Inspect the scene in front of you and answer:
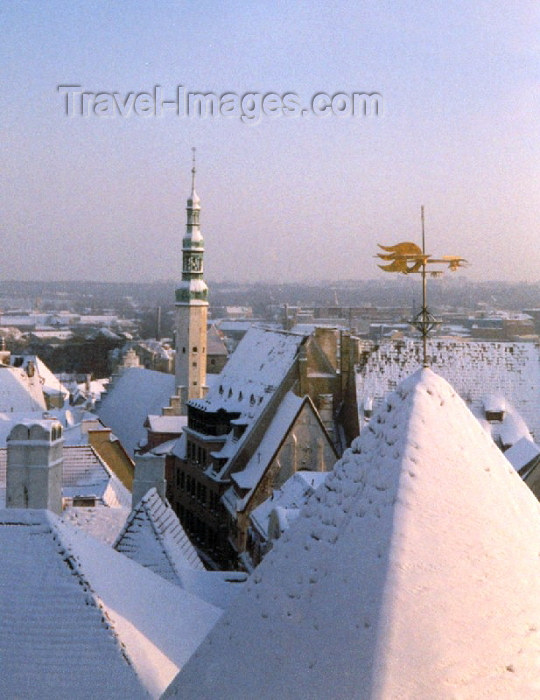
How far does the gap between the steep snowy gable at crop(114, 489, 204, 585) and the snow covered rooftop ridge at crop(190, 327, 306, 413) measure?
2254cm

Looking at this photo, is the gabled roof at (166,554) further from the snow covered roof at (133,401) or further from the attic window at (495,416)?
the snow covered roof at (133,401)

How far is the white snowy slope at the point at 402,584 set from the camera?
4.79m

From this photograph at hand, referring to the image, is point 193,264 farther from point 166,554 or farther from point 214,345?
point 166,554

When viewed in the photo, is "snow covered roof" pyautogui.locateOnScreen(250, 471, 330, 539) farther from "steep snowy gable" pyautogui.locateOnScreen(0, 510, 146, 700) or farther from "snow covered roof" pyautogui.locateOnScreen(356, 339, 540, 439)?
"steep snowy gable" pyautogui.locateOnScreen(0, 510, 146, 700)

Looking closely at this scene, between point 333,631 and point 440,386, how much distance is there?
6.12 ft

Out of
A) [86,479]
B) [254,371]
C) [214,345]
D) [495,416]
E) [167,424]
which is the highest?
[254,371]

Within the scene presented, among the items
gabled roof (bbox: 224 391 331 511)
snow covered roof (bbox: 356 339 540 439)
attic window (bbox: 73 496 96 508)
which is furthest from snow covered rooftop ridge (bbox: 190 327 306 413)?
attic window (bbox: 73 496 96 508)

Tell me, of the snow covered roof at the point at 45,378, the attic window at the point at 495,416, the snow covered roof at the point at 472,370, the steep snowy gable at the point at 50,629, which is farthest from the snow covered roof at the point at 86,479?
the snow covered roof at the point at 45,378

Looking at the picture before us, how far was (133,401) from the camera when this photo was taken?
64000 millimetres

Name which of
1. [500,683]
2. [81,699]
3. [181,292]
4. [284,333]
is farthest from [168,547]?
[181,292]

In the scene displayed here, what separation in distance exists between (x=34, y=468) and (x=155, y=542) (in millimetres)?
2502

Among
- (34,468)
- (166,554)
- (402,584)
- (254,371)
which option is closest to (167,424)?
(254,371)

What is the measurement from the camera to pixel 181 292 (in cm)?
5697

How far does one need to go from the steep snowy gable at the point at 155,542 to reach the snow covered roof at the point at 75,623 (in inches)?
120
